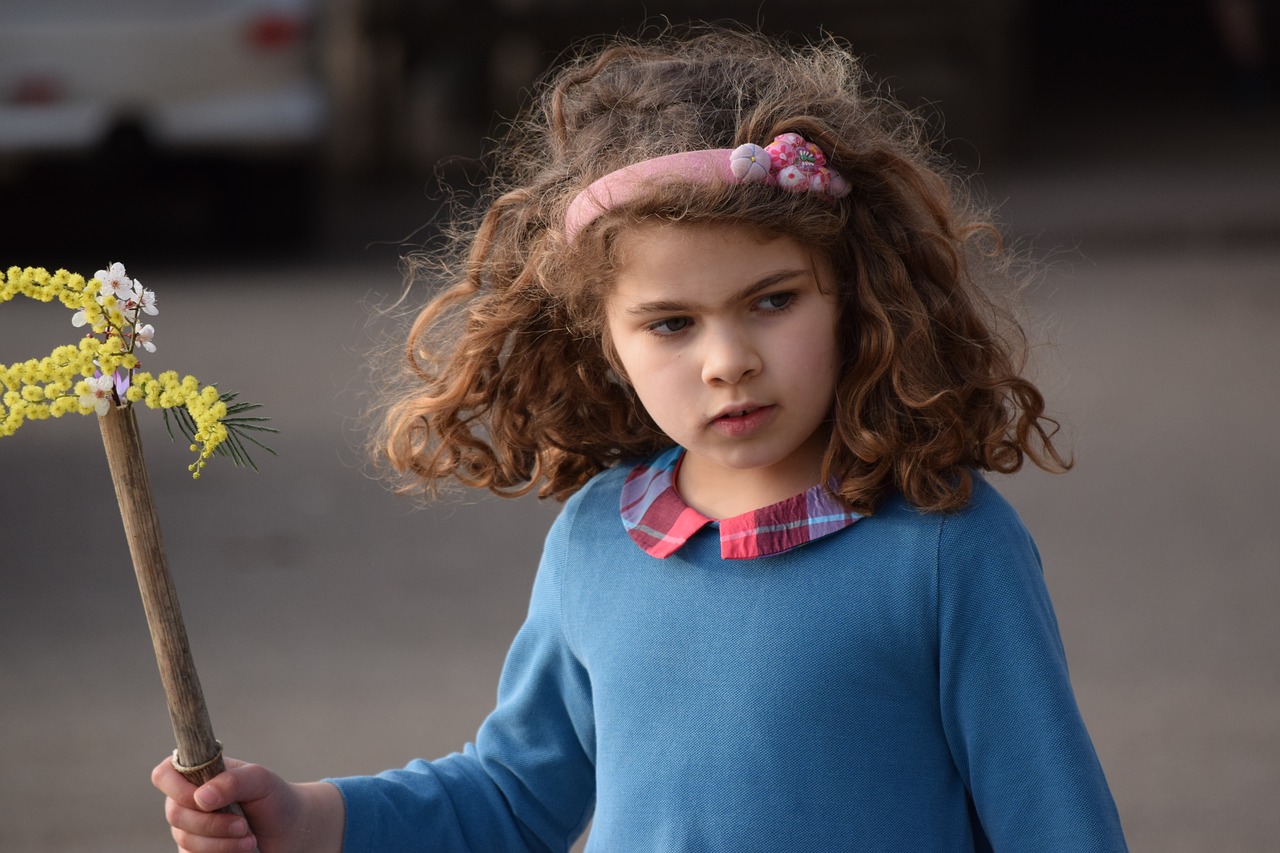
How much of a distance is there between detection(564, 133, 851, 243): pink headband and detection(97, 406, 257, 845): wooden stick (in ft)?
1.70

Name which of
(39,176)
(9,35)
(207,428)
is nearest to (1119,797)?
(207,428)

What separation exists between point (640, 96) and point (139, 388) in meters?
0.61

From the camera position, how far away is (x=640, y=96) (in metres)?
1.78

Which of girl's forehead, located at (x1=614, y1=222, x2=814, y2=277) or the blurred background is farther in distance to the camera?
the blurred background

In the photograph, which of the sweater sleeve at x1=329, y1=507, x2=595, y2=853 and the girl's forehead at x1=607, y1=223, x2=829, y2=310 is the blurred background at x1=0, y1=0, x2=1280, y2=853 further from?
the sweater sleeve at x1=329, y1=507, x2=595, y2=853

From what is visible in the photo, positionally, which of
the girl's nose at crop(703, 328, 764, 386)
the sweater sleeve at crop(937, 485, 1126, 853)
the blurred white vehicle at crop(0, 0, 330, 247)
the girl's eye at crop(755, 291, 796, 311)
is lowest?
the sweater sleeve at crop(937, 485, 1126, 853)

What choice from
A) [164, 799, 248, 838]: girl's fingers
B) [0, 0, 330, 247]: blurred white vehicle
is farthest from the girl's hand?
[0, 0, 330, 247]: blurred white vehicle

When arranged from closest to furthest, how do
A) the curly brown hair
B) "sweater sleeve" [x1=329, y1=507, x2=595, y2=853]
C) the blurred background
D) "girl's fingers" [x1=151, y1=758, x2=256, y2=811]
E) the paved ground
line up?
"girl's fingers" [x1=151, y1=758, x2=256, y2=811] < the curly brown hair < "sweater sleeve" [x1=329, y1=507, x2=595, y2=853] < the paved ground < the blurred background

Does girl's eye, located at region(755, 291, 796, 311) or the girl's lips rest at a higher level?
girl's eye, located at region(755, 291, 796, 311)

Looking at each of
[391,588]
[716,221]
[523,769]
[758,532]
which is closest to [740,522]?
→ [758,532]

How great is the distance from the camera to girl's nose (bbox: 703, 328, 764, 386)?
1.60 m

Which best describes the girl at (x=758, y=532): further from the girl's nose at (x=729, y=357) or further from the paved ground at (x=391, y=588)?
the paved ground at (x=391, y=588)

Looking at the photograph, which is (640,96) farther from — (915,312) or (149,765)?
(149,765)

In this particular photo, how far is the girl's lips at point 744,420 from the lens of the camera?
164 centimetres
